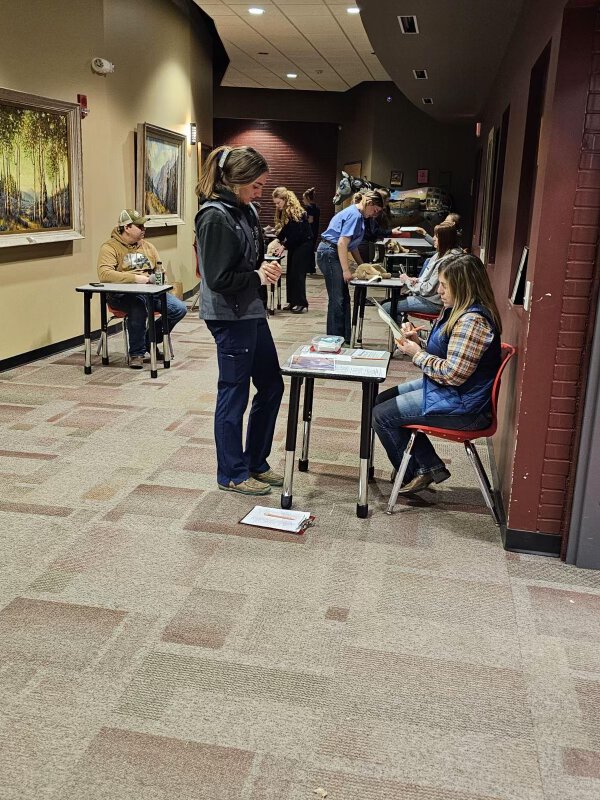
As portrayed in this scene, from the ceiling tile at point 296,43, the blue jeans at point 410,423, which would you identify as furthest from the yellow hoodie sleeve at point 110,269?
the ceiling tile at point 296,43

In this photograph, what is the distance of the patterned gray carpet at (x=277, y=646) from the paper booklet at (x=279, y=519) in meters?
0.08

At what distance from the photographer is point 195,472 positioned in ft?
13.1

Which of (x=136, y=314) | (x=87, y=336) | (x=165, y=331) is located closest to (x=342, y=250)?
(x=165, y=331)

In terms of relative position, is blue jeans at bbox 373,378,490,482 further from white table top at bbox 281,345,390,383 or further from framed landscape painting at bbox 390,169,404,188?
framed landscape painting at bbox 390,169,404,188

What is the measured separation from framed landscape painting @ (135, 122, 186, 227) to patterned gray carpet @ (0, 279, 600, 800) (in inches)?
193

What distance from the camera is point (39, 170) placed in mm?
6277

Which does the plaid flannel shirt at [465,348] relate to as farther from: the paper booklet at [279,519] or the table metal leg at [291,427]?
the paper booklet at [279,519]

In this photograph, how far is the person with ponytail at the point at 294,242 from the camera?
9320 millimetres

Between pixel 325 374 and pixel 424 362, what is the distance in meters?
0.46

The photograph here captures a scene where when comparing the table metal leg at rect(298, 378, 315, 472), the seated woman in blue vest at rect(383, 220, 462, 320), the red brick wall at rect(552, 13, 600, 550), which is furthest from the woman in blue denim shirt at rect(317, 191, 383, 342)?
the red brick wall at rect(552, 13, 600, 550)

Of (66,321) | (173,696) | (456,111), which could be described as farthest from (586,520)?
(456,111)

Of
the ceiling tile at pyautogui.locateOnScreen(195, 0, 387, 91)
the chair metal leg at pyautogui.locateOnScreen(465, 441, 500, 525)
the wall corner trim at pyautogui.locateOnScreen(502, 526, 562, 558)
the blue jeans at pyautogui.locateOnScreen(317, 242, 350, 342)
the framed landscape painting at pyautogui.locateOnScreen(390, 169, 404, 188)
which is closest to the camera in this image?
the wall corner trim at pyautogui.locateOnScreen(502, 526, 562, 558)

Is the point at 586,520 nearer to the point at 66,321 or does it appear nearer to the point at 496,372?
the point at 496,372

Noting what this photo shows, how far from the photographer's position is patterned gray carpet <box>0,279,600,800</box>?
1.96 meters
